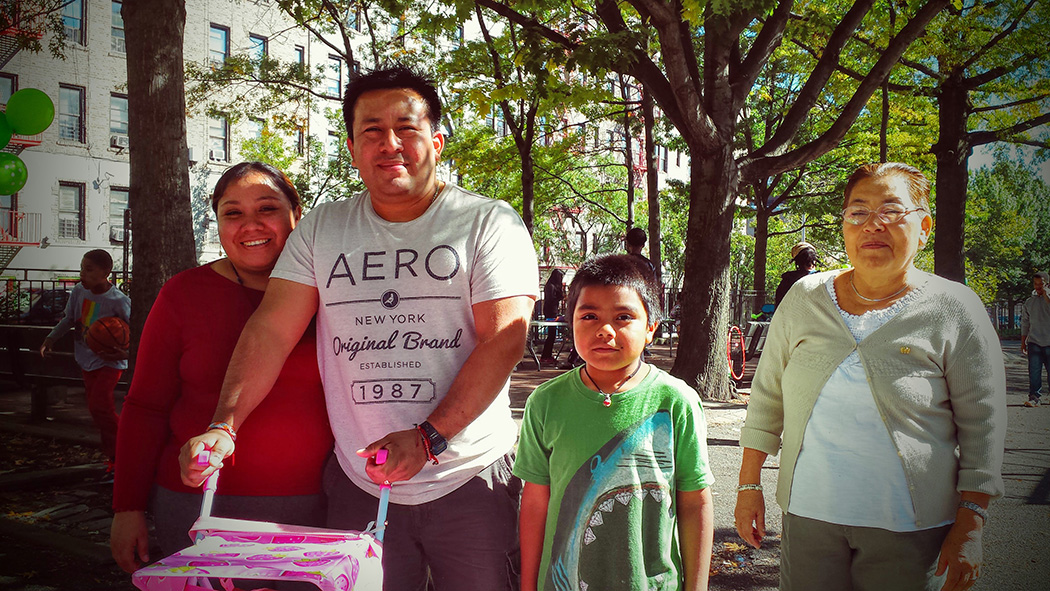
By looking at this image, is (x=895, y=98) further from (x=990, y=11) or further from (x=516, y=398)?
(x=516, y=398)

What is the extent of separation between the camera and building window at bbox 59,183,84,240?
30.6 meters

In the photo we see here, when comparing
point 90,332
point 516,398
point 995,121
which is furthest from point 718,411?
point 995,121

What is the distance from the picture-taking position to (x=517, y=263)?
222 centimetres

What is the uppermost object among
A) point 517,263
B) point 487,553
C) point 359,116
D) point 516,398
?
point 359,116

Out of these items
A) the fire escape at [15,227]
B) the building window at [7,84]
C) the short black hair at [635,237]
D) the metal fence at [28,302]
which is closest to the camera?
the short black hair at [635,237]

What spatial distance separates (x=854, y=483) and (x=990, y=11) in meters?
12.0

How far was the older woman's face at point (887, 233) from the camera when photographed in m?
2.25

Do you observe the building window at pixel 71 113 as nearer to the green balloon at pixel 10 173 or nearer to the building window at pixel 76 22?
the building window at pixel 76 22

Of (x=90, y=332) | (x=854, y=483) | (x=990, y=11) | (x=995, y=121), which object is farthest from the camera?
(x=995, y=121)

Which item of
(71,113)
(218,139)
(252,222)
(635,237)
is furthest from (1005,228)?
(71,113)

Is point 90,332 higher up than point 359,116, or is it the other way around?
point 359,116

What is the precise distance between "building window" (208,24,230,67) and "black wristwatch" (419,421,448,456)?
36.1m

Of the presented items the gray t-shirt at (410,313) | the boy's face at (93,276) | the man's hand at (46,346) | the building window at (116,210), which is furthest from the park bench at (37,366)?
the building window at (116,210)

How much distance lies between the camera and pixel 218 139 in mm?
34375
